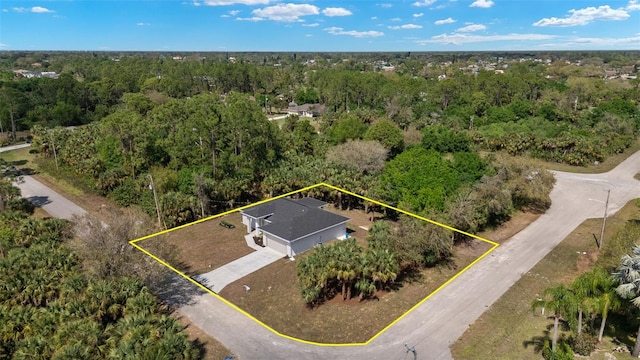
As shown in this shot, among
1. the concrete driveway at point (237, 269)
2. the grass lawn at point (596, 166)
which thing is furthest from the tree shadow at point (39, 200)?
the grass lawn at point (596, 166)

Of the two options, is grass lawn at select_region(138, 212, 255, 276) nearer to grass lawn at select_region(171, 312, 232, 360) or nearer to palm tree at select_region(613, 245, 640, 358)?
grass lawn at select_region(171, 312, 232, 360)

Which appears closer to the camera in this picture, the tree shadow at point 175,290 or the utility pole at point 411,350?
the utility pole at point 411,350

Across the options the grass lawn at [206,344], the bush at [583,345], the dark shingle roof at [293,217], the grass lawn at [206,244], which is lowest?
the grass lawn at [206,244]

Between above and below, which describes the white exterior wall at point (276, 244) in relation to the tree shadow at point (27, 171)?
below

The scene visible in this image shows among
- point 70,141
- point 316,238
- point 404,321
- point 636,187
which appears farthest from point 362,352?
point 70,141

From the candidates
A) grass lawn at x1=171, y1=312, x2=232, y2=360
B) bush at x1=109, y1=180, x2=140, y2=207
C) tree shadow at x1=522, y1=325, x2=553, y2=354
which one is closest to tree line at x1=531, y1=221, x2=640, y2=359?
tree shadow at x1=522, y1=325, x2=553, y2=354

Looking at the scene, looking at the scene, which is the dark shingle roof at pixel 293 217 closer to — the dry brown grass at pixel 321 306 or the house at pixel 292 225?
the house at pixel 292 225
